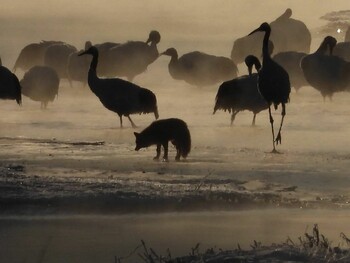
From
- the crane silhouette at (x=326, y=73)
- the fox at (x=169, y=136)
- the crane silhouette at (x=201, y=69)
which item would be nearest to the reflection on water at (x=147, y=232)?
the fox at (x=169, y=136)

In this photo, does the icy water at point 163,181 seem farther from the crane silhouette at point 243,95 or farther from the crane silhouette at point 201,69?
the crane silhouette at point 201,69

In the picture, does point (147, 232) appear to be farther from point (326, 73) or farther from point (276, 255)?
point (326, 73)

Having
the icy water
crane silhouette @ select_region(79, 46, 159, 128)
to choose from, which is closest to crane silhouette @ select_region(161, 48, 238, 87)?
the icy water

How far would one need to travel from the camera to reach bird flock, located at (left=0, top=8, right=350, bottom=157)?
65.7ft

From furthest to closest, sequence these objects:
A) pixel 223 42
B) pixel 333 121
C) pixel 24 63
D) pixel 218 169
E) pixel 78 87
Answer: pixel 223 42 → pixel 24 63 → pixel 78 87 → pixel 333 121 → pixel 218 169

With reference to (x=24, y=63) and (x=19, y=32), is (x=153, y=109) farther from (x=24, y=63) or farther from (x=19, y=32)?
(x=19, y=32)

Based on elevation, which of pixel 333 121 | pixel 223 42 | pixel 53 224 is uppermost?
pixel 223 42

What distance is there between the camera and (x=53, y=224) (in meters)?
9.78

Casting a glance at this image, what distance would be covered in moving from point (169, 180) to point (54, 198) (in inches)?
82.6

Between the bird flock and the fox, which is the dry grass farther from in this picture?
the bird flock

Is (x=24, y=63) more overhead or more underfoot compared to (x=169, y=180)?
more overhead

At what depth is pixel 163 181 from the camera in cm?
1266

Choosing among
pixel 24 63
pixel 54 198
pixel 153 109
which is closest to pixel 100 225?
pixel 54 198

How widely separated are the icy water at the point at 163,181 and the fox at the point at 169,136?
23cm
